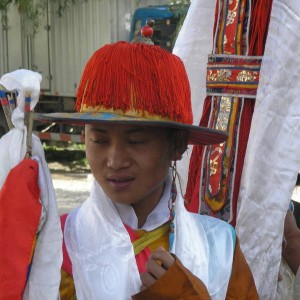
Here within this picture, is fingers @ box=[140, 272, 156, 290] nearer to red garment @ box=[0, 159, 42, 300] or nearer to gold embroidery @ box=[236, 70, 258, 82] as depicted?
red garment @ box=[0, 159, 42, 300]

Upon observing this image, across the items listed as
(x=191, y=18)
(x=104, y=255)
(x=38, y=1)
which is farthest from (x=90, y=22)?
(x=104, y=255)

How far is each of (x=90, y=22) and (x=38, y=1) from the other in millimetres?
815

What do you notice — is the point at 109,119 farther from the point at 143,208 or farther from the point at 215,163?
the point at 215,163

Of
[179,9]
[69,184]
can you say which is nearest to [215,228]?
[179,9]

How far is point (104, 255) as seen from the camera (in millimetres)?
1515

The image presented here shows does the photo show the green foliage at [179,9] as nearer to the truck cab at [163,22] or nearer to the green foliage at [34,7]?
the truck cab at [163,22]

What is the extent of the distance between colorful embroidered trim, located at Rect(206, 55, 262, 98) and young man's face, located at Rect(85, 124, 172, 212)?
767mm

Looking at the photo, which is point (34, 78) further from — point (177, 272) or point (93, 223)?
point (177, 272)

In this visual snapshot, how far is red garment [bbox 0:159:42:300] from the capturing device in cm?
129

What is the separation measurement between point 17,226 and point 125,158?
1.08 ft

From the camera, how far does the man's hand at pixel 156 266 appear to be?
1.43 meters

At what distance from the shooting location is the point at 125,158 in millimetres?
1524

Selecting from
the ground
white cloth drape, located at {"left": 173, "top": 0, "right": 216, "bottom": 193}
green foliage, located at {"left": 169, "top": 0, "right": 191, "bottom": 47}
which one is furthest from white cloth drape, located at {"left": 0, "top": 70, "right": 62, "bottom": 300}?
green foliage, located at {"left": 169, "top": 0, "right": 191, "bottom": 47}

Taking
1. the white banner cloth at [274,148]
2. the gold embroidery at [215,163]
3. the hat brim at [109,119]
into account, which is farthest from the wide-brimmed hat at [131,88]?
the gold embroidery at [215,163]
